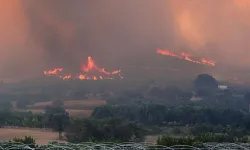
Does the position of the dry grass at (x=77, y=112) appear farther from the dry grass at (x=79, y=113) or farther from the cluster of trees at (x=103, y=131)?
the cluster of trees at (x=103, y=131)

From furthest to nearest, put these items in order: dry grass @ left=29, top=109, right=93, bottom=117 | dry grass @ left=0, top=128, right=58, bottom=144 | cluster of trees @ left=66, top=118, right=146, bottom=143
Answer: dry grass @ left=29, top=109, right=93, bottom=117
dry grass @ left=0, top=128, right=58, bottom=144
cluster of trees @ left=66, top=118, right=146, bottom=143

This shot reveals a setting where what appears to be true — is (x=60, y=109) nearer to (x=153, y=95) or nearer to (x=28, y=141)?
(x=153, y=95)

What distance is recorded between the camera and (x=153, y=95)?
173 feet

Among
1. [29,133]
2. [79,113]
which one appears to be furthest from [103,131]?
[79,113]

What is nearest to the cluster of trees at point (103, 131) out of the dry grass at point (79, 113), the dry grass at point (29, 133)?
A: the dry grass at point (29, 133)

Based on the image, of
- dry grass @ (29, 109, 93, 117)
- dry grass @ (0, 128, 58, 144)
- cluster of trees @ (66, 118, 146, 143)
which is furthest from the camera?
dry grass @ (29, 109, 93, 117)

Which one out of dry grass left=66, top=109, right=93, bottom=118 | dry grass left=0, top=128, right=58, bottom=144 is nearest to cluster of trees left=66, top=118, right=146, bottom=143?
dry grass left=0, top=128, right=58, bottom=144

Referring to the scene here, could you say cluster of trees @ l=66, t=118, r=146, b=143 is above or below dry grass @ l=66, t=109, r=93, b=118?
below

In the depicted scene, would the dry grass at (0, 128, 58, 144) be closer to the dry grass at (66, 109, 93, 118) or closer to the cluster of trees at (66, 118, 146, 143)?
the cluster of trees at (66, 118, 146, 143)

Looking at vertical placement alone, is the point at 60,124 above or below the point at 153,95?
below

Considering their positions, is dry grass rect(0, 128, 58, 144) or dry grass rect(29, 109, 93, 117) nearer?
dry grass rect(0, 128, 58, 144)

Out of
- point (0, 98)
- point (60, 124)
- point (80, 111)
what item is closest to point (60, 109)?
point (80, 111)

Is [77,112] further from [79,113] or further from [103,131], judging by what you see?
[103,131]

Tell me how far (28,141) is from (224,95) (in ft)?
111
